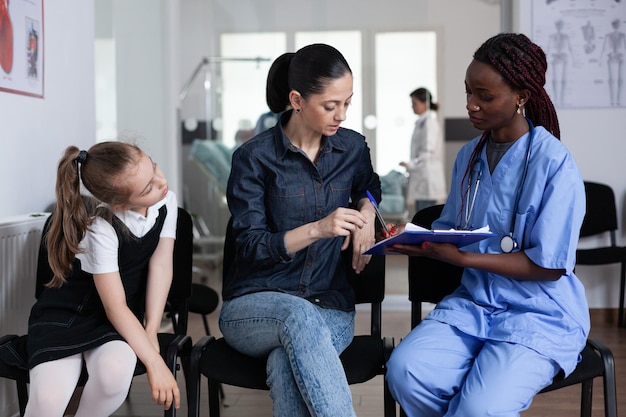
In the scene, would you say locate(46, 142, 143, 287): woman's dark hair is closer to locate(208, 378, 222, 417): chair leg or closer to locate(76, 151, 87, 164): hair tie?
locate(76, 151, 87, 164): hair tie

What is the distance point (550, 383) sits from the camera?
1754mm

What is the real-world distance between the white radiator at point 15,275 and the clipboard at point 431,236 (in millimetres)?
1183

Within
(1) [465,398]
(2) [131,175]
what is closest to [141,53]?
(2) [131,175]

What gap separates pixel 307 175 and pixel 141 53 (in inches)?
103

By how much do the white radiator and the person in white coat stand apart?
7.76 feet

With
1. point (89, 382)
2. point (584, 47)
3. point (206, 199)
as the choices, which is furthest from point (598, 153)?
point (89, 382)

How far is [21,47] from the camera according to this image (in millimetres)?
2576

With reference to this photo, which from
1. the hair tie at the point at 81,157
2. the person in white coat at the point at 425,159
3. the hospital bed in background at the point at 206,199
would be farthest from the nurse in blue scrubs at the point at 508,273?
the hospital bed in background at the point at 206,199

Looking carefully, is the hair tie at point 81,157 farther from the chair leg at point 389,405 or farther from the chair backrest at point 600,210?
the chair backrest at point 600,210

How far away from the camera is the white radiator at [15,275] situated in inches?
92.4

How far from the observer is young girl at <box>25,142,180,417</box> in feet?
6.02

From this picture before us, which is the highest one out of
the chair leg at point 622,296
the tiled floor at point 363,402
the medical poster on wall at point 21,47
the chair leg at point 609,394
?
the medical poster on wall at point 21,47

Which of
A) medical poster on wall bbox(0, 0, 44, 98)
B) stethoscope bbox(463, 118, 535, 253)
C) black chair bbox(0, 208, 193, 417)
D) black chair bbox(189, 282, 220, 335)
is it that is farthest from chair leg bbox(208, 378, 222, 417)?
medical poster on wall bbox(0, 0, 44, 98)

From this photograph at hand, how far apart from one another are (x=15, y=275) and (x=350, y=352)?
3.71 feet
